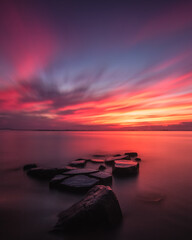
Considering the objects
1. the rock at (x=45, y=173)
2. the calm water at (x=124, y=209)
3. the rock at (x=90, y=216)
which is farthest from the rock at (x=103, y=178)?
the rock at (x=90, y=216)

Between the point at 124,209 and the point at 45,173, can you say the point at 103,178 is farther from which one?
the point at 45,173

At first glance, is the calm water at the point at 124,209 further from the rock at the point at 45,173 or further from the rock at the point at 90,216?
the rock at the point at 45,173

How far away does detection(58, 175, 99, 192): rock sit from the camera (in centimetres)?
461

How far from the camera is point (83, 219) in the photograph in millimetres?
2869

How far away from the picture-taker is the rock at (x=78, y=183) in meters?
4.61

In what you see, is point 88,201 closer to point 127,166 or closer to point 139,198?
point 139,198

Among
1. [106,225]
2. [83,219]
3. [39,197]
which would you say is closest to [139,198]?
[106,225]

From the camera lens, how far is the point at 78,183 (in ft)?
15.8

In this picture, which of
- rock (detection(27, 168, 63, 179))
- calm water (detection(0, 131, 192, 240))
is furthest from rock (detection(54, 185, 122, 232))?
rock (detection(27, 168, 63, 179))

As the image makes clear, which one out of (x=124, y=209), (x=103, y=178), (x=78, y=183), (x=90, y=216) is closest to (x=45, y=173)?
(x=78, y=183)

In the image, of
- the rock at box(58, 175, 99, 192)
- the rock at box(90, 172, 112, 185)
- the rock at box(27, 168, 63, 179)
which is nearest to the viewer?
the rock at box(58, 175, 99, 192)

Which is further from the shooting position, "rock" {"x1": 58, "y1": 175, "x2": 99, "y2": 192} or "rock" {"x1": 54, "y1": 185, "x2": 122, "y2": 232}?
"rock" {"x1": 58, "y1": 175, "x2": 99, "y2": 192}

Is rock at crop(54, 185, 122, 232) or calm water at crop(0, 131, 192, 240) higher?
rock at crop(54, 185, 122, 232)

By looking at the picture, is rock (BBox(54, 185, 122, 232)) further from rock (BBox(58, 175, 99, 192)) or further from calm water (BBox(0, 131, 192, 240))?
rock (BBox(58, 175, 99, 192))
